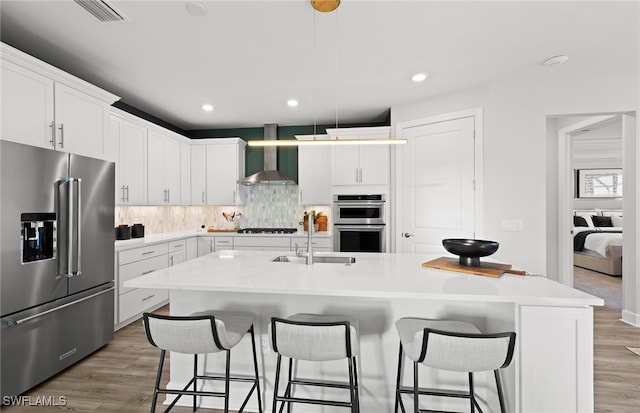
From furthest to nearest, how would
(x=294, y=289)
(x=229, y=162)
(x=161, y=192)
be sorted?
(x=229, y=162) < (x=161, y=192) < (x=294, y=289)

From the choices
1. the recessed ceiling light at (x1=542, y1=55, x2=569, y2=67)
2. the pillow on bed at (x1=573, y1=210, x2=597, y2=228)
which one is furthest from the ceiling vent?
the pillow on bed at (x1=573, y1=210, x2=597, y2=228)

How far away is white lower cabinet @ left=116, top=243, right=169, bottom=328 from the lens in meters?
3.30

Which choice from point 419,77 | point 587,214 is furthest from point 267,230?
point 587,214

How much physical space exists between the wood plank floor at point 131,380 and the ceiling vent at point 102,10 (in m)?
2.60

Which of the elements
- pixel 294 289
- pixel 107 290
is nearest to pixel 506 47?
pixel 294 289

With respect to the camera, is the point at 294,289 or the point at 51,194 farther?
the point at 51,194

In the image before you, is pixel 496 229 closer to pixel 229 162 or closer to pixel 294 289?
pixel 294 289

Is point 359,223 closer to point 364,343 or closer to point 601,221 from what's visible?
point 364,343

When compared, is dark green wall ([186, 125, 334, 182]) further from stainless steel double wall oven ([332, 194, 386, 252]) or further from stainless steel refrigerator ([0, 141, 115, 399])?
stainless steel refrigerator ([0, 141, 115, 399])

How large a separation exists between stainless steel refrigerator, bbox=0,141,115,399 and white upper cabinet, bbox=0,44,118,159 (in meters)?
0.17

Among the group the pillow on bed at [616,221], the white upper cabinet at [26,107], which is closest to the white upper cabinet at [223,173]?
the white upper cabinet at [26,107]

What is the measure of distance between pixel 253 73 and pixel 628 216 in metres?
4.23

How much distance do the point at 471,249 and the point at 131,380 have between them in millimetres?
2631

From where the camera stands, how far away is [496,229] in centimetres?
340
